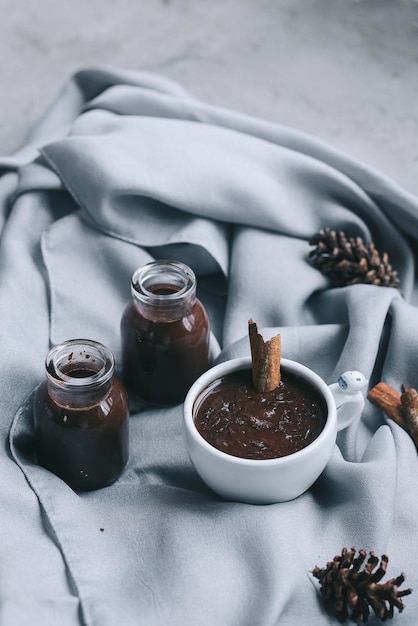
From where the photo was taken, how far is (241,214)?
1.63 m

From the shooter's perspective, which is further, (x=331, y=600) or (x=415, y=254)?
(x=415, y=254)

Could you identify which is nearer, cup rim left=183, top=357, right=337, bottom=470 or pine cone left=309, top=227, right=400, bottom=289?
cup rim left=183, top=357, right=337, bottom=470

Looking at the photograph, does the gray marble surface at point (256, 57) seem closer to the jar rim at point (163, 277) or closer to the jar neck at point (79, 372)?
the jar rim at point (163, 277)

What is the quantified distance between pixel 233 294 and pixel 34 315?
335mm

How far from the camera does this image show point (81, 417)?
1.23m

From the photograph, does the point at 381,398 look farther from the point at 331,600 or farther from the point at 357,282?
the point at 331,600

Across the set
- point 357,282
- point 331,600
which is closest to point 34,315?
point 357,282

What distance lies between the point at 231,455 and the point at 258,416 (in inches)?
3.0

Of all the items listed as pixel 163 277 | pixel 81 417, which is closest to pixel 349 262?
pixel 163 277

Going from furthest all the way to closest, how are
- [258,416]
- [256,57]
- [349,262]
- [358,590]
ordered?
[256,57], [349,262], [258,416], [358,590]

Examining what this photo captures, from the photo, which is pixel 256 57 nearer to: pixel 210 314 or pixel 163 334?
pixel 210 314

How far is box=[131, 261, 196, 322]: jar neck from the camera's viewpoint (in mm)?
1352

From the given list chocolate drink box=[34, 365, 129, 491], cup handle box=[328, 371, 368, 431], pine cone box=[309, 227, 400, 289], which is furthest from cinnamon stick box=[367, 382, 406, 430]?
chocolate drink box=[34, 365, 129, 491]

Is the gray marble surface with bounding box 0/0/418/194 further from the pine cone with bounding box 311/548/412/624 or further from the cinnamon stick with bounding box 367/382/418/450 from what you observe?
the pine cone with bounding box 311/548/412/624
